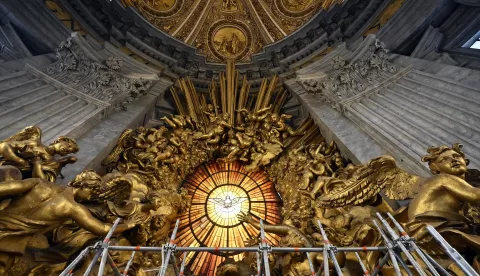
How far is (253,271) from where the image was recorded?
4.37 metres

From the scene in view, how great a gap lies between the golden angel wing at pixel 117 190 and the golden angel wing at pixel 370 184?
110 inches

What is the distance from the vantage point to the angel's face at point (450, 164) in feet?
10.3

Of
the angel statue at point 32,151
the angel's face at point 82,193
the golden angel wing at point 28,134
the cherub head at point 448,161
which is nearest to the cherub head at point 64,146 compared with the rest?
the angel statue at point 32,151

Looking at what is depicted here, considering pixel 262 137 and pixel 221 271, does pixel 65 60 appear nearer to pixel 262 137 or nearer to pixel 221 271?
pixel 262 137

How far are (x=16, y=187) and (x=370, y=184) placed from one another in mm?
3956

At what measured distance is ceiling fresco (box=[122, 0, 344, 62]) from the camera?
38.5 feet

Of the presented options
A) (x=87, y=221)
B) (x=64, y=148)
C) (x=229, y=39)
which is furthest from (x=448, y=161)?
(x=229, y=39)

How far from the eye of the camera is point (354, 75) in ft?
21.3

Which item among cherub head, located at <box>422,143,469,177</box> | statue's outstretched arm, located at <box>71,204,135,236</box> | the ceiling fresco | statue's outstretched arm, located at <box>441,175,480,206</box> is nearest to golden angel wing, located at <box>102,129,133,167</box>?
statue's outstretched arm, located at <box>71,204,135,236</box>

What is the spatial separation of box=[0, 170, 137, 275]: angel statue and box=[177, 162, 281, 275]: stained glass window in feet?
9.11

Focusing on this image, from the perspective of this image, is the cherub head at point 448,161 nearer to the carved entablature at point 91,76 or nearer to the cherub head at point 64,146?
the cherub head at point 64,146

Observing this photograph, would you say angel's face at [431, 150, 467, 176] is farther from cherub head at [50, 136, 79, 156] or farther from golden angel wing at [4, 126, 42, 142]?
golden angel wing at [4, 126, 42, 142]

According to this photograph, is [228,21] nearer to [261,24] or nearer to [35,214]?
[261,24]

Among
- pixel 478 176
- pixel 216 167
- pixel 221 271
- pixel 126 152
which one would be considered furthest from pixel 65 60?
pixel 478 176
